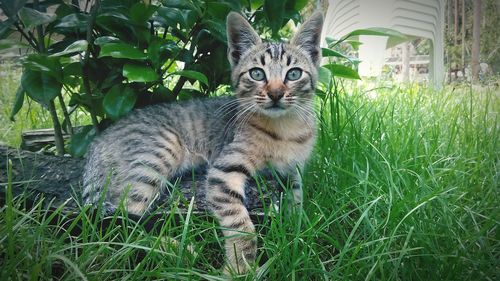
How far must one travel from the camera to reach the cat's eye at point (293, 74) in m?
2.06

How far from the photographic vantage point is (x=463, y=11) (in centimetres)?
177

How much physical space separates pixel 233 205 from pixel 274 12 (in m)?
0.97

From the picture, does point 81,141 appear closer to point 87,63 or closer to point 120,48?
point 87,63

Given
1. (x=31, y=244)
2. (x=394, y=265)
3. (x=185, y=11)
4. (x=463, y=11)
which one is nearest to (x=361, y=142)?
(x=463, y=11)

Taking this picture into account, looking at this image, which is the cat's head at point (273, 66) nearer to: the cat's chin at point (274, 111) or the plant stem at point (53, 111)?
the cat's chin at point (274, 111)

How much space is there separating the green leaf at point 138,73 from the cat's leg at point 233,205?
1.59ft

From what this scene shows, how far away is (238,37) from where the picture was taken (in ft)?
6.95

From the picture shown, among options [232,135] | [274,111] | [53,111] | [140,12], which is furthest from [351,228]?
[53,111]

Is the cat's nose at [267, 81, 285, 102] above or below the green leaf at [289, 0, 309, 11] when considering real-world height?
below

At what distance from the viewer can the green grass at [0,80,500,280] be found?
136 cm

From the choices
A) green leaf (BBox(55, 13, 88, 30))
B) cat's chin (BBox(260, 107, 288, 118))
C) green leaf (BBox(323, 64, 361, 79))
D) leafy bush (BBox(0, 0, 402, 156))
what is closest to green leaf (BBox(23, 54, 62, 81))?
leafy bush (BBox(0, 0, 402, 156))

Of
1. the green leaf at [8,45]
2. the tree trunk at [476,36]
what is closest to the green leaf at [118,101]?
the green leaf at [8,45]

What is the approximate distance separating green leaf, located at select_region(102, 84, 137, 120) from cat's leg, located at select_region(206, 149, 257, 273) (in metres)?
0.54

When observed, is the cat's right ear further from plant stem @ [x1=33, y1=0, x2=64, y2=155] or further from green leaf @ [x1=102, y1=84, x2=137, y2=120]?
plant stem @ [x1=33, y1=0, x2=64, y2=155]
